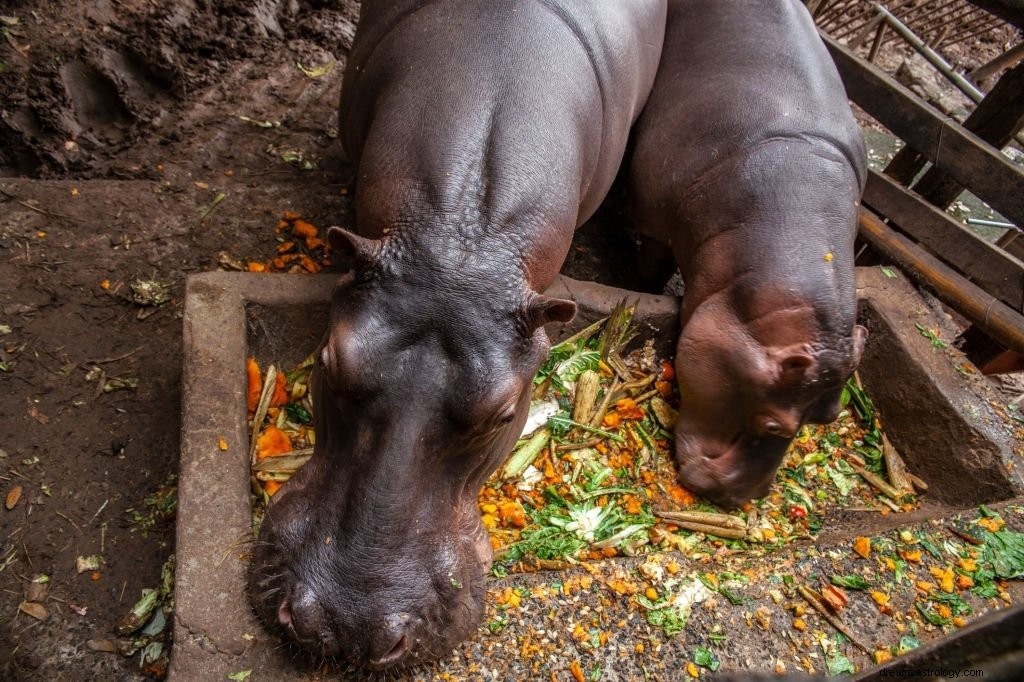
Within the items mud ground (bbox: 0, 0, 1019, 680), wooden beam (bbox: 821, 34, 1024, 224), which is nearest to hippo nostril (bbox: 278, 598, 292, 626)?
mud ground (bbox: 0, 0, 1019, 680)

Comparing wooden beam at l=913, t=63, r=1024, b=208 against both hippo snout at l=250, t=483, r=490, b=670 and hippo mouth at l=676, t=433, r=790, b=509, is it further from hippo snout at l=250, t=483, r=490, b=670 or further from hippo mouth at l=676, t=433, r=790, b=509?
hippo snout at l=250, t=483, r=490, b=670

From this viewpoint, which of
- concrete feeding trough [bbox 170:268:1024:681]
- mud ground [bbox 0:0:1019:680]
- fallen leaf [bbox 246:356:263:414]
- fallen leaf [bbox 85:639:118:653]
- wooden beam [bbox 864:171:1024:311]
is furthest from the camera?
wooden beam [bbox 864:171:1024:311]

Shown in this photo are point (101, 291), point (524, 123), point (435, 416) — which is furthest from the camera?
point (101, 291)

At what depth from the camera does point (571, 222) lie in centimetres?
276

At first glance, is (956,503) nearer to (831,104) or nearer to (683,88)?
(831,104)

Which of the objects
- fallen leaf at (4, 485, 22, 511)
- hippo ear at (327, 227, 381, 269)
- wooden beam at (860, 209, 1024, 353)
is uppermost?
hippo ear at (327, 227, 381, 269)

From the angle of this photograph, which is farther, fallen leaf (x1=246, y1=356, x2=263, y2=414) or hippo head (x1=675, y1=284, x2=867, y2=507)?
hippo head (x1=675, y1=284, x2=867, y2=507)

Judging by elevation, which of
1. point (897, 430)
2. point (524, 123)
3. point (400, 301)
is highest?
point (524, 123)

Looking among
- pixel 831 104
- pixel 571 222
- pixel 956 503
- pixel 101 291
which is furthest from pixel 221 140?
pixel 956 503

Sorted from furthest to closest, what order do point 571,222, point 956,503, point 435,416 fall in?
point 956,503, point 571,222, point 435,416

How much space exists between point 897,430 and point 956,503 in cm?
53

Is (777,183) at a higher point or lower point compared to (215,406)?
higher

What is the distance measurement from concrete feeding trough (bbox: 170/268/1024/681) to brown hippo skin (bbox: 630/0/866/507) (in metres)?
0.52

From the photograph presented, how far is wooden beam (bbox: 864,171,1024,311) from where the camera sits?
4.55 meters
